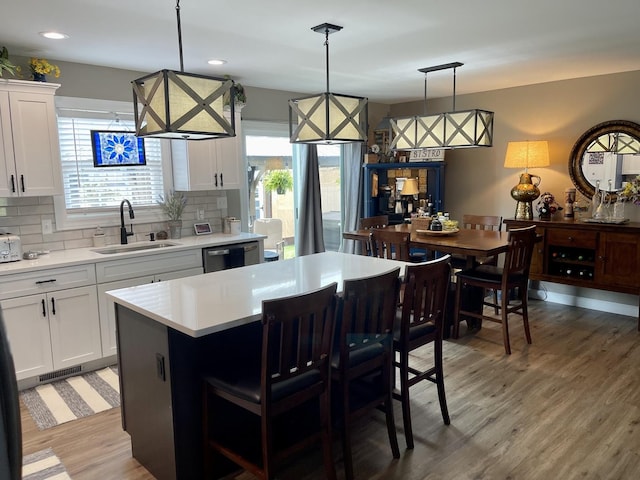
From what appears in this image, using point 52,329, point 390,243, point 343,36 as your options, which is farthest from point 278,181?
point 52,329

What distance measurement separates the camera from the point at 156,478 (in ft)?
7.97

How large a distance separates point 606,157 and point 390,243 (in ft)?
8.70

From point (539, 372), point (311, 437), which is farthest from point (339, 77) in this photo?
point (311, 437)

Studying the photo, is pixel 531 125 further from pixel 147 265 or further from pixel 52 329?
pixel 52 329

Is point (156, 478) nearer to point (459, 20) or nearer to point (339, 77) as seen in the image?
point (459, 20)

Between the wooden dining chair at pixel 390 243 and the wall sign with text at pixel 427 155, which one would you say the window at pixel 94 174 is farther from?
the wall sign with text at pixel 427 155

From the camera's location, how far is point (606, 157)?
4.94 metres

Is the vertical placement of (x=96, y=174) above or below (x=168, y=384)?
above

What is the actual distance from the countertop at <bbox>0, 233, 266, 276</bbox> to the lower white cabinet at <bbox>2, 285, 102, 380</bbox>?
21cm

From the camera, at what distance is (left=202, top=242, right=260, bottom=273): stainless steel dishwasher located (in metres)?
4.35

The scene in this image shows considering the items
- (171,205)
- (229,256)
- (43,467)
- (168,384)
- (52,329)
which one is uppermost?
(171,205)

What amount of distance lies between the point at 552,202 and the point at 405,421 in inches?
143

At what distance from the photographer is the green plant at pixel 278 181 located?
18.8ft

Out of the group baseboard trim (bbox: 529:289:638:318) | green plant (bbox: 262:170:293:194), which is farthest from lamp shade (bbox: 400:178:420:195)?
baseboard trim (bbox: 529:289:638:318)
